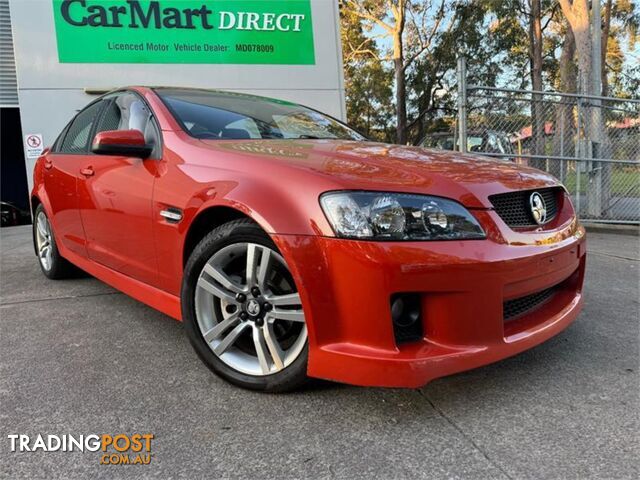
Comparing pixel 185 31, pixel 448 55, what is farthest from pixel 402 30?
pixel 185 31

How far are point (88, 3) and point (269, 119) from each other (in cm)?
908

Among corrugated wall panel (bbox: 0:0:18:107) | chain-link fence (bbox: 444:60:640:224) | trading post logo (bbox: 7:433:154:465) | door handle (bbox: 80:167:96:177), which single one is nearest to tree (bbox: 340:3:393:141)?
corrugated wall panel (bbox: 0:0:18:107)

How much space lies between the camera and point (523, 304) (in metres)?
2.31

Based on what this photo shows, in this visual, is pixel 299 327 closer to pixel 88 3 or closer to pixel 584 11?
pixel 584 11

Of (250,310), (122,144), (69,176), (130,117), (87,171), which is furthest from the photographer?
(69,176)

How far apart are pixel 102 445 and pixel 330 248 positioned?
111 cm

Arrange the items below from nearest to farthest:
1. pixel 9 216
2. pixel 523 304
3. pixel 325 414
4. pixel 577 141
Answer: pixel 325 414, pixel 523 304, pixel 577 141, pixel 9 216

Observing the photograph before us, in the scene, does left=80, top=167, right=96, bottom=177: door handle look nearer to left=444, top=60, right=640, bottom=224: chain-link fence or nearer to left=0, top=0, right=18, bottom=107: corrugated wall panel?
left=444, top=60, right=640, bottom=224: chain-link fence

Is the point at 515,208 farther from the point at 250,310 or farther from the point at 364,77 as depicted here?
the point at 364,77

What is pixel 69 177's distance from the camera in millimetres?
3631

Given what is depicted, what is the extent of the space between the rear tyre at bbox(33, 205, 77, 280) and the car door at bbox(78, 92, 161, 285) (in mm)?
999

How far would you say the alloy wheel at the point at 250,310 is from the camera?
211 centimetres

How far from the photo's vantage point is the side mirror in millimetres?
2611

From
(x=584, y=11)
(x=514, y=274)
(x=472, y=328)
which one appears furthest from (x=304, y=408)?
(x=584, y=11)
